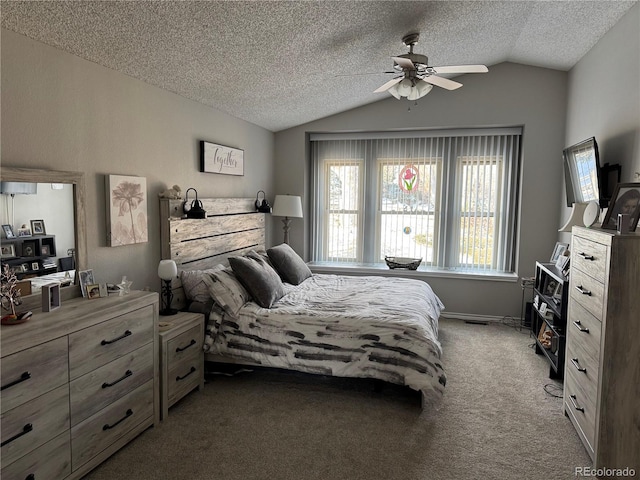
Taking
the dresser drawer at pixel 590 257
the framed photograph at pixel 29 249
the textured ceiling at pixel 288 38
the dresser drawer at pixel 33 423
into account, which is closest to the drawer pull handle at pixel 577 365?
the dresser drawer at pixel 590 257

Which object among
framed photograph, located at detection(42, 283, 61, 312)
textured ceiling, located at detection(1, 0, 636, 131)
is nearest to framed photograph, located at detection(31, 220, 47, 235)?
framed photograph, located at detection(42, 283, 61, 312)

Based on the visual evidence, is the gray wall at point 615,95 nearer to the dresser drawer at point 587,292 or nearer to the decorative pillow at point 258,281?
the dresser drawer at point 587,292

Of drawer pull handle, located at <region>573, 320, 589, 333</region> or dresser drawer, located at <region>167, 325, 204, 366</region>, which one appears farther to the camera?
dresser drawer, located at <region>167, 325, 204, 366</region>

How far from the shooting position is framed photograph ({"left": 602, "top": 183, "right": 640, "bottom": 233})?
8.26 feet

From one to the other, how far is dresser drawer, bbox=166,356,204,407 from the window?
122 inches

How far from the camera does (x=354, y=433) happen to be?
8.90ft

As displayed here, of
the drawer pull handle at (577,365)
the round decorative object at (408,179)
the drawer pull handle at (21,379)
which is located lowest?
the drawer pull handle at (577,365)

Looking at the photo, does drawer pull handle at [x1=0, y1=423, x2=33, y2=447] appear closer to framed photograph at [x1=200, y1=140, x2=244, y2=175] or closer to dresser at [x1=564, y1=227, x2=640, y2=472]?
framed photograph at [x1=200, y1=140, x2=244, y2=175]

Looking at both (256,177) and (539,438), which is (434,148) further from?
(539,438)

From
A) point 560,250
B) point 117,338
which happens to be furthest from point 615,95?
point 117,338

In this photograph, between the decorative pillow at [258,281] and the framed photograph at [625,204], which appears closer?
the framed photograph at [625,204]

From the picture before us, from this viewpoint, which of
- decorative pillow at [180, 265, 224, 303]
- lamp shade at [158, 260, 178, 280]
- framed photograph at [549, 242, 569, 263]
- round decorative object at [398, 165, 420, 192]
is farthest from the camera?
round decorative object at [398, 165, 420, 192]

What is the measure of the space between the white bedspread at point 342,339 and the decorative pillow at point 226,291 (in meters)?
0.07

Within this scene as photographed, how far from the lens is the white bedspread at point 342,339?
298cm
